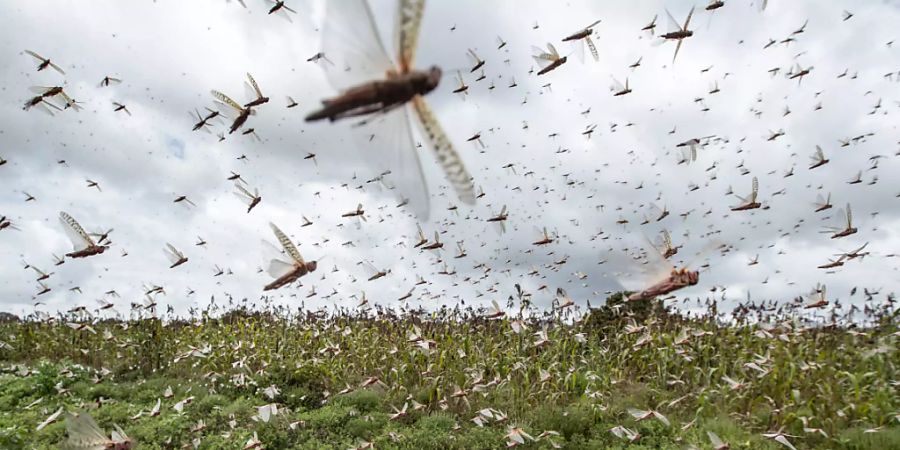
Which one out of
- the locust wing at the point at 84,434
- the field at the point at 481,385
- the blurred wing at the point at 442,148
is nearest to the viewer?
the blurred wing at the point at 442,148

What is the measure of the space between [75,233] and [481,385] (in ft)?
15.9

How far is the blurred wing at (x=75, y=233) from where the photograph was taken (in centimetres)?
298

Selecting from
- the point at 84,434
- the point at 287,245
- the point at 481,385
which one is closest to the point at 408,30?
the point at 287,245

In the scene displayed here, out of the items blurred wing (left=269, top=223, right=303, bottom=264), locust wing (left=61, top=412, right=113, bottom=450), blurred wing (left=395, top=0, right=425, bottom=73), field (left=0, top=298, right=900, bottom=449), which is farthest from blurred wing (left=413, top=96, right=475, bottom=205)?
field (left=0, top=298, right=900, bottom=449)

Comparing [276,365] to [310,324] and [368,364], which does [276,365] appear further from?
[310,324]

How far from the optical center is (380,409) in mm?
7219

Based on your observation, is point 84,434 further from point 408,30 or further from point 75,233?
point 408,30

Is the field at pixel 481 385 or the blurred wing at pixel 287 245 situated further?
the field at pixel 481 385

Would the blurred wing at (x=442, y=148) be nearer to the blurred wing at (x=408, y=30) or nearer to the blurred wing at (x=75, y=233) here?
the blurred wing at (x=408, y=30)

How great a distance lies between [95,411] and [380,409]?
11.2ft

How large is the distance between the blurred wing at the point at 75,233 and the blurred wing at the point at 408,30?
2930mm

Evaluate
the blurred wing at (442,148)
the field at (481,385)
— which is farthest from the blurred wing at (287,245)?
the field at (481,385)

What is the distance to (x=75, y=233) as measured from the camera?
302cm

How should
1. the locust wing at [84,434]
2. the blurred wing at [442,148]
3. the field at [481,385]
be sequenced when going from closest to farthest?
1. the blurred wing at [442,148]
2. the locust wing at [84,434]
3. the field at [481,385]
